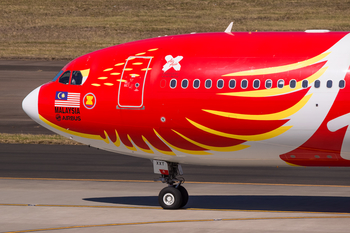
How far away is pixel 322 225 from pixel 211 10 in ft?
254

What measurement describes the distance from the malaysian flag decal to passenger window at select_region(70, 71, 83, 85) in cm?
35

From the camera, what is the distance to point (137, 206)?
67.5 feet

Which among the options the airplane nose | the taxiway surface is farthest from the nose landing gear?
the airplane nose

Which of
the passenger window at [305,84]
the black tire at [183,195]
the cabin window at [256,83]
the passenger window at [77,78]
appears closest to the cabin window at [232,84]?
the cabin window at [256,83]

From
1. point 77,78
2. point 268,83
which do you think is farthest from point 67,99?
point 268,83

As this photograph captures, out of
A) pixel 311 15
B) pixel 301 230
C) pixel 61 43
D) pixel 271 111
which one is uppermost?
pixel 311 15

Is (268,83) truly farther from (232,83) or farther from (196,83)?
(196,83)

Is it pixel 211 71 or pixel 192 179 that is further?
pixel 192 179

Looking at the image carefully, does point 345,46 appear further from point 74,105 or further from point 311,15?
point 311,15

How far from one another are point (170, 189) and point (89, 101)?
356 centimetres

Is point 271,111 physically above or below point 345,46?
below

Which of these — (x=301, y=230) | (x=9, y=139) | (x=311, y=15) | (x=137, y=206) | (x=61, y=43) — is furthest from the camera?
(x=311, y=15)

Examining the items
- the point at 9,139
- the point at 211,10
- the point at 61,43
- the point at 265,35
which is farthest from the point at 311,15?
the point at 265,35

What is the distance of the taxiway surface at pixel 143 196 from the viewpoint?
18.1m
